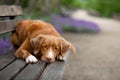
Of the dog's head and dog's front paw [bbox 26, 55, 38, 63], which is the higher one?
the dog's head

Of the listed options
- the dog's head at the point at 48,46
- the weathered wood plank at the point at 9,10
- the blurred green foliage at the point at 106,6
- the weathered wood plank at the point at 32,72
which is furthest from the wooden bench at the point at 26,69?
the blurred green foliage at the point at 106,6

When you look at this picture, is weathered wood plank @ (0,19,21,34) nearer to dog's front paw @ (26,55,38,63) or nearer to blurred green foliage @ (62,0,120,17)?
dog's front paw @ (26,55,38,63)

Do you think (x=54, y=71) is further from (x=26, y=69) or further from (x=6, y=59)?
(x=6, y=59)

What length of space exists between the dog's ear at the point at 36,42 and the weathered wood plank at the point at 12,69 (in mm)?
266

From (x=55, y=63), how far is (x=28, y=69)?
58 centimetres

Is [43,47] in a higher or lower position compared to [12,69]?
higher

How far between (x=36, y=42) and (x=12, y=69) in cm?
71

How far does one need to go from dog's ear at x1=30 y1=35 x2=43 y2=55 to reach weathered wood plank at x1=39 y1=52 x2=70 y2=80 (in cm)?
33

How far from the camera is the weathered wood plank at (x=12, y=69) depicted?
13.7ft

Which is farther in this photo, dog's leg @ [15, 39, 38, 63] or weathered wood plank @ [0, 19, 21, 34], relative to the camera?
weathered wood plank @ [0, 19, 21, 34]

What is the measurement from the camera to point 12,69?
14.9 feet

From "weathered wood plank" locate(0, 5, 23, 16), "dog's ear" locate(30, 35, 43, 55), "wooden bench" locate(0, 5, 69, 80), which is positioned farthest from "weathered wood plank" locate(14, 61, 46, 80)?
"weathered wood plank" locate(0, 5, 23, 16)

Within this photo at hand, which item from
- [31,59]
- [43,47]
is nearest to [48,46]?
[43,47]

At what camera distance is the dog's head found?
502 cm
